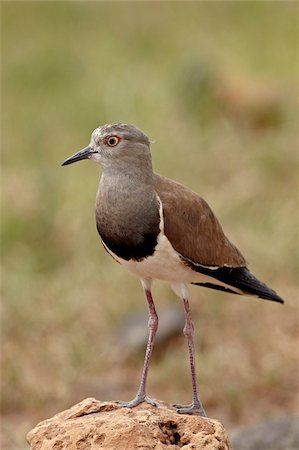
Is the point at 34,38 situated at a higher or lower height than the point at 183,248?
higher

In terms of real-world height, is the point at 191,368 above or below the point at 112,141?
below

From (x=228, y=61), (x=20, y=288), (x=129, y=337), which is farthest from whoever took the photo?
(x=228, y=61)

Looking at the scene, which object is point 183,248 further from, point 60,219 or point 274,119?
point 274,119

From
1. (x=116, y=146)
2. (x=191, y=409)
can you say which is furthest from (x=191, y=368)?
(x=116, y=146)

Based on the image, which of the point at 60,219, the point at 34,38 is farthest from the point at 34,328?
the point at 34,38

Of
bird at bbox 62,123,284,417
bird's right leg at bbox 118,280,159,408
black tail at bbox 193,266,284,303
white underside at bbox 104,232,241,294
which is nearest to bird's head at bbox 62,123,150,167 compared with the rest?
bird at bbox 62,123,284,417

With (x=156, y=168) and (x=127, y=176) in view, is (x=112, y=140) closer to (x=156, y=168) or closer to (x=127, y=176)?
(x=127, y=176)

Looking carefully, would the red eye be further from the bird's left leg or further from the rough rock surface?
the rough rock surface
